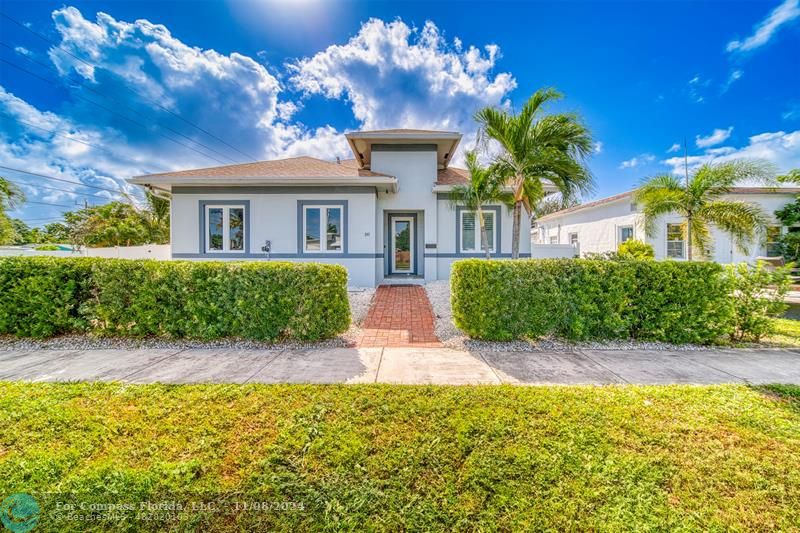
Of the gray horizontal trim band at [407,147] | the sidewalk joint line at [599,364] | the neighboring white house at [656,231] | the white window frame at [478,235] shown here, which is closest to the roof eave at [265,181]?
the gray horizontal trim band at [407,147]

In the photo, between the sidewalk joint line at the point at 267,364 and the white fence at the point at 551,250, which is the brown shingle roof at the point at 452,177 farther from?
the sidewalk joint line at the point at 267,364

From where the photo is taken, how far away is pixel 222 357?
182 inches

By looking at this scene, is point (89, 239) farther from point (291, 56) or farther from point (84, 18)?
point (291, 56)

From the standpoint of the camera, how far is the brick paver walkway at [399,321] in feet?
18.3

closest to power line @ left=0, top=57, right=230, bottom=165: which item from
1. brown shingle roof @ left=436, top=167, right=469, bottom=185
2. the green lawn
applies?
brown shingle roof @ left=436, top=167, right=469, bottom=185

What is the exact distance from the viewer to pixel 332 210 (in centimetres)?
1127

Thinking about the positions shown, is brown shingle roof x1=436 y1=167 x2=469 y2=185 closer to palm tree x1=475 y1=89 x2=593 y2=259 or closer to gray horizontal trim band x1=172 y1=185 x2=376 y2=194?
gray horizontal trim band x1=172 y1=185 x2=376 y2=194

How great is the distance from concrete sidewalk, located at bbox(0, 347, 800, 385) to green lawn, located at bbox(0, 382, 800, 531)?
51cm

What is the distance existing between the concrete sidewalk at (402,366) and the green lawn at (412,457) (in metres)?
0.51

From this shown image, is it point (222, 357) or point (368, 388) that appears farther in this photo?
point (222, 357)

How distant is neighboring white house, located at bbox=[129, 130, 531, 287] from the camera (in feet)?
36.3

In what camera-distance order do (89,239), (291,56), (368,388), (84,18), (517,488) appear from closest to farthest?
(517,488) < (368,388) < (84,18) < (291,56) < (89,239)

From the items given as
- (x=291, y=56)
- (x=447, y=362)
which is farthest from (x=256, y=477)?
(x=291, y=56)

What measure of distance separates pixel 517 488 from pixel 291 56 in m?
15.2
